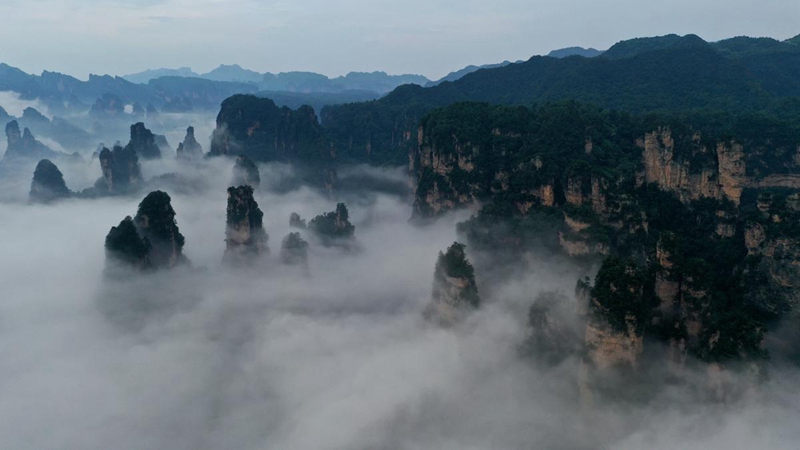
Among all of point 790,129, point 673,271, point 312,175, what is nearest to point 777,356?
point 673,271

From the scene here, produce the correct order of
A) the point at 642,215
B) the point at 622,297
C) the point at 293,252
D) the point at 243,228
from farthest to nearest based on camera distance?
the point at 293,252, the point at 243,228, the point at 642,215, the point at 622,297

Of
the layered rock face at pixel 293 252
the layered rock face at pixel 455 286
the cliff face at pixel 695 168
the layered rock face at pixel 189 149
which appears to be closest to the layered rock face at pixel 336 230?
the layered rock face at pixel 293 252

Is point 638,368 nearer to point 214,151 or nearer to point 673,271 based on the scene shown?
point 673,271

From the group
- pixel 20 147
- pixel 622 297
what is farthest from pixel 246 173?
pixel 20 147

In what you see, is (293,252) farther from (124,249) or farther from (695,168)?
(695,168)

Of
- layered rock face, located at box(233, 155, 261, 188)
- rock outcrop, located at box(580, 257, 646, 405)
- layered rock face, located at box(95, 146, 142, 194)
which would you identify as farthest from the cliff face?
layered rock face, located at box(95, 146, 142, 194)

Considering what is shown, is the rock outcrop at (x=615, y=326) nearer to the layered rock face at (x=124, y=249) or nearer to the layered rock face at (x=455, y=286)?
the layered rock face at (x=455, y=286)

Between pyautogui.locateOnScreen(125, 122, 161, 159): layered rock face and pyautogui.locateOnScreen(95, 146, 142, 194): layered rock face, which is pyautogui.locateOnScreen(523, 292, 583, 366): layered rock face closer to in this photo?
pyautogui.locateOnScreen(95, 146, 142, 194): layered rock face
